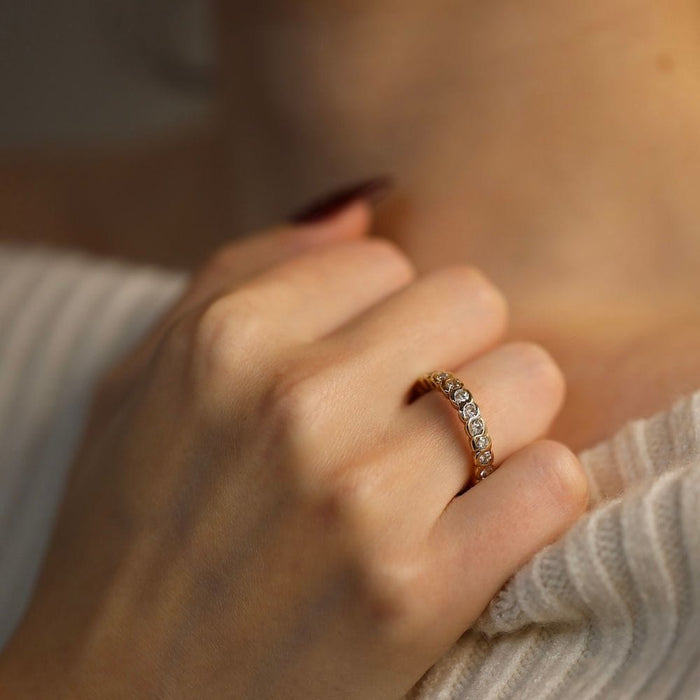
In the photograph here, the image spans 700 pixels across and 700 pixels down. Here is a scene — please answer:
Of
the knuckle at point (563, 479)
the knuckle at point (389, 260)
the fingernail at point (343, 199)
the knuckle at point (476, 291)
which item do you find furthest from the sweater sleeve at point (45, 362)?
the knuckle at point (563, 479)

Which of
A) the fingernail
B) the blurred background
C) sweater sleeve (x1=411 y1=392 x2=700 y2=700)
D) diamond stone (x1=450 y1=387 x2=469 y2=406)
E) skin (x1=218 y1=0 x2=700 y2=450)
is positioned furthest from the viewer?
the blurred background

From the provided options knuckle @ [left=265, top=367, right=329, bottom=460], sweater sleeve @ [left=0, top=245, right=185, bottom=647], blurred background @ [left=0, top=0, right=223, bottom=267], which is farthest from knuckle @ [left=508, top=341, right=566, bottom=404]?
blurred background @ [left=0, top=0, right=223, bottom=267]

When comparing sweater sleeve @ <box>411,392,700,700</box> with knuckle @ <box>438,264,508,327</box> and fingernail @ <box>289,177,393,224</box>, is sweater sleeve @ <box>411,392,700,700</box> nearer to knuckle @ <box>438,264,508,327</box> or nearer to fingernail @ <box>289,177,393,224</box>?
knuckle @ <box>438,264,508,327</box>

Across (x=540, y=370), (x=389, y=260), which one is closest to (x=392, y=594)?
(x=540, y=370)

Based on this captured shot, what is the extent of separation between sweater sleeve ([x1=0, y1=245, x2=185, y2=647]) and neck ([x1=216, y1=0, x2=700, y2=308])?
0.29 meters

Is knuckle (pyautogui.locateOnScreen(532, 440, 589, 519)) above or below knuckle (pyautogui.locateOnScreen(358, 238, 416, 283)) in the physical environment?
below

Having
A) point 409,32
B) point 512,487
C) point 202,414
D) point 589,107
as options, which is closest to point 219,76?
point 409,32

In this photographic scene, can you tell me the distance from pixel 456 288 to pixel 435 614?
10.7 inches

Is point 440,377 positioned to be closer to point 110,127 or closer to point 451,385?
point 451,385

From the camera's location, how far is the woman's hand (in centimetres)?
55

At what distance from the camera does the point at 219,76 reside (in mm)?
1214

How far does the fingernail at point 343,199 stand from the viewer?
92cm

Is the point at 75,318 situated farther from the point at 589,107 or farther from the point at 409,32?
the point at 589,107

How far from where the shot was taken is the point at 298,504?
0.59 meters
